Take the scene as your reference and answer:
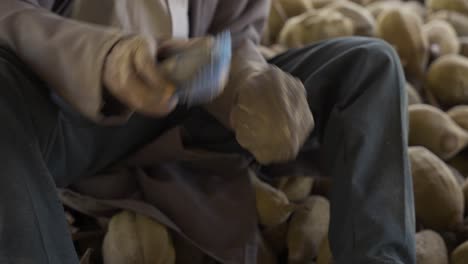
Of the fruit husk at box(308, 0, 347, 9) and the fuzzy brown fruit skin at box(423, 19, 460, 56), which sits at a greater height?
the fuzzy brown fruit skin at box(423, 19, 460, 56)

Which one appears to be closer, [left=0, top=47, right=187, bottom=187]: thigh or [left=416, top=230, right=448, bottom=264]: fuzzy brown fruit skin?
[left=0, top=47, right=187, bottom=187]: thigh

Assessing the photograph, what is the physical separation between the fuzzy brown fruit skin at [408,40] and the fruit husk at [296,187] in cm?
37

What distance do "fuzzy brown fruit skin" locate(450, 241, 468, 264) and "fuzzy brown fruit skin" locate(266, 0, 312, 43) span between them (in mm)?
604

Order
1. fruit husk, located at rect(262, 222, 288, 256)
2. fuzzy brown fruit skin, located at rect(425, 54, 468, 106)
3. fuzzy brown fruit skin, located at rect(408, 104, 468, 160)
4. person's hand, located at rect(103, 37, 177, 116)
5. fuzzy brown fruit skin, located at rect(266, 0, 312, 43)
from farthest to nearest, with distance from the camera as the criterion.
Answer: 1. fuzzy brown fruit skin, located at rect(266, 0, 312, 43)
2. fuzzy brown fruit skin, located at rect(425, 54, 468, 106)
3. fuzzy brown fruit skin, located at rect(408, 104, 468, 160)
4. fruit husk, located at rect(262, 222, 288, 256)
5. person's hand, located at rect(103, 37, 177, 116)

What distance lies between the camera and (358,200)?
60 centimetres

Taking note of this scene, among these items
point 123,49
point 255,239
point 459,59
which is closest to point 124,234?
point 255,239

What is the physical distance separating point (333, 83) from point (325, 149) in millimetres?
70

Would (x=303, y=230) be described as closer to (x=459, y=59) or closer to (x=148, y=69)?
(x=148, y=69)

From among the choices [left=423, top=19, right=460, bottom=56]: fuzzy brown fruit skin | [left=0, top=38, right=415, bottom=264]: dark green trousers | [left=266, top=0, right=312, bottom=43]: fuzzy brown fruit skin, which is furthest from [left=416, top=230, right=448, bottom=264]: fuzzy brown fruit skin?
[left=266, top=0, right=312, bottom=43]: fuzzy brown fruit skin

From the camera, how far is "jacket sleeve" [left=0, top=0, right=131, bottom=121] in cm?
55

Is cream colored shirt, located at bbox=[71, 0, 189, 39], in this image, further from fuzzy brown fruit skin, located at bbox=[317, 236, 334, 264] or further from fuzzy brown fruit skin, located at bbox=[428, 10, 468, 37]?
fuzzy brown fruit skin, located at bbox=[428, 10, 468, 37]

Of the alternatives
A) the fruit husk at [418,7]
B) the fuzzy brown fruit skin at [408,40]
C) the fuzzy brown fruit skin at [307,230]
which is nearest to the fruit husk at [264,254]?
the fuzzy brown fruit skin at [307,230]

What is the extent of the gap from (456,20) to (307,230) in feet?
2.26

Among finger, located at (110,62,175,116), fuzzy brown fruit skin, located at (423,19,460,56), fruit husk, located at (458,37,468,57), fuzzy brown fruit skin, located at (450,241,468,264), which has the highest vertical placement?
finger, located at (110,62,175,116)
